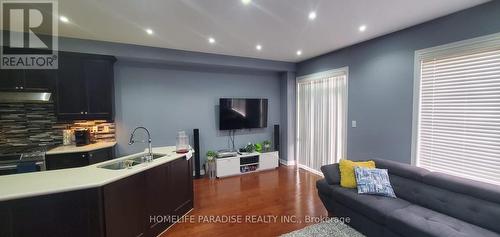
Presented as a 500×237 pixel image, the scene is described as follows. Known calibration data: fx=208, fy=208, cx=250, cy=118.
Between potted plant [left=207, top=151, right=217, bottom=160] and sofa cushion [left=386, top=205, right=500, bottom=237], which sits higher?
potted plant [left=207, top=151, right=217, bottom=160]

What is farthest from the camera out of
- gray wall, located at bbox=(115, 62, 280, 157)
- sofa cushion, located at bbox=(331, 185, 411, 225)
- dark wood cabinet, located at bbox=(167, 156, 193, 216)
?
gray wall, located at bbox=(115, 62, 280, 157)

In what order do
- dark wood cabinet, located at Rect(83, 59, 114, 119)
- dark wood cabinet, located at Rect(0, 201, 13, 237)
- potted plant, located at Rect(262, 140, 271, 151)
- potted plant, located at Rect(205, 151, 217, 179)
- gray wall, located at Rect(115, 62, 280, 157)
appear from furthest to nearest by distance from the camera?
potted plant, located at Rect(262, 140, 271, 151), potted plant, located at Rect(205, 151, 217, 179), gray wall, located at Rect(115, 62, 280, 157), dark wood cabinet, located at Rect(83, 59, 114, 119), dark wood cabinet, located at Rect(0, 201, 13, 237)

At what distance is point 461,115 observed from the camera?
2.50 meters

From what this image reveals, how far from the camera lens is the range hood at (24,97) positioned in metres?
2.93

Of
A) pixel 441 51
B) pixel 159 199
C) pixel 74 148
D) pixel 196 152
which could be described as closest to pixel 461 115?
pixel 441 51

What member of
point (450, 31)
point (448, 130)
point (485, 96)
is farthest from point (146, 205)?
point (450, 31)

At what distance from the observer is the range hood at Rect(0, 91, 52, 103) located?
2.93 meters

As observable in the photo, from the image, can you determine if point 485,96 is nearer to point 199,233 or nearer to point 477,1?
point 477,1

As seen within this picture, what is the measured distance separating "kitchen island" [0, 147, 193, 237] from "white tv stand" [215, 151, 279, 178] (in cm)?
205

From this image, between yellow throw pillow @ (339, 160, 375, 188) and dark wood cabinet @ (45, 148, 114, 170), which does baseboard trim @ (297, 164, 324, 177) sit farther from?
dark wood cabinet @ (45, 148, 114, 170)

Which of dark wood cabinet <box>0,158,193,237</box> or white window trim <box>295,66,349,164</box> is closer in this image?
dark wood cabinet <box>0,158,193,237</box>

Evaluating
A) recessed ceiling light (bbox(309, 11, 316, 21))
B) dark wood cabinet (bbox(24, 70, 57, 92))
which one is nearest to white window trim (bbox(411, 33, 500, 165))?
recessed ceiling light (bbox(309, 11, 316, 21))

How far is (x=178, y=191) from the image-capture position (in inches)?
111

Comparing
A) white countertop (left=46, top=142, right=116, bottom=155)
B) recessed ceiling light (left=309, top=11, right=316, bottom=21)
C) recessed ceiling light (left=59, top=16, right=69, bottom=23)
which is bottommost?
white countertop (left=46, top=142, right=116, bottom=155)
